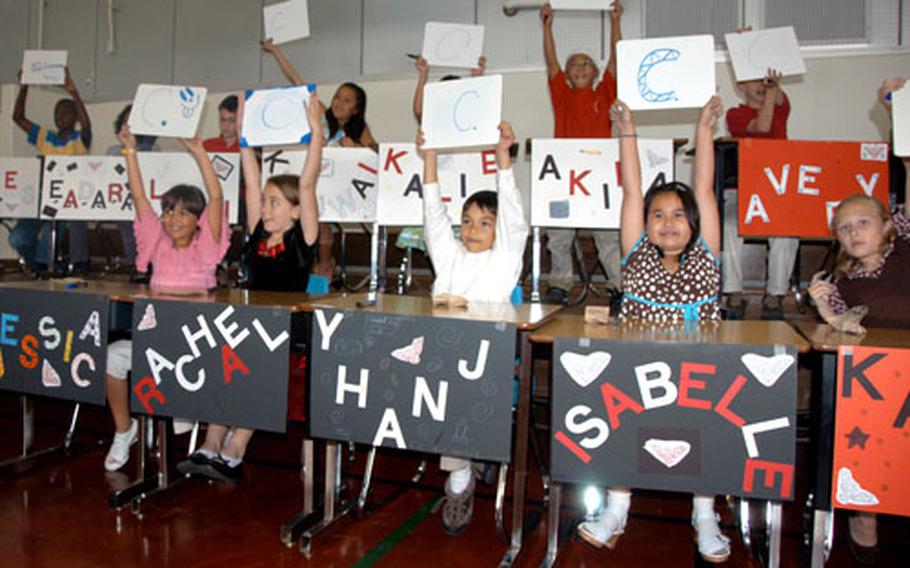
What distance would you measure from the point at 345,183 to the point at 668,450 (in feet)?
8.74

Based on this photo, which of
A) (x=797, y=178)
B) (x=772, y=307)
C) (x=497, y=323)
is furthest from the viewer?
(x=772, y=307)

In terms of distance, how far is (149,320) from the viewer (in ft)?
7.01

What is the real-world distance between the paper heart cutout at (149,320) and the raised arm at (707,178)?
1.82 metres

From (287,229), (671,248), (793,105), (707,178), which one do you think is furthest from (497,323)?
(793,105)

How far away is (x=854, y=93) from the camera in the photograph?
15.5 ft

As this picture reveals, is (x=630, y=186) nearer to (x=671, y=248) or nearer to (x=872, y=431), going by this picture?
(x=671, y=248)

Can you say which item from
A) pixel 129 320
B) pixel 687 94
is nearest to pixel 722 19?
pixel 687 94

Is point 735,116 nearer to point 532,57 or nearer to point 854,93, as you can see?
point 854,93

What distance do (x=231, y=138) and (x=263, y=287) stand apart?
86.6 inches

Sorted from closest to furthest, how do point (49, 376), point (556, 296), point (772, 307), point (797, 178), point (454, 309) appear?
point (454, 309)
point (49, 376)
point (797, 178)
point (772, 307)
point (556, 296)

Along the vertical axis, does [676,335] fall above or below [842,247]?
below

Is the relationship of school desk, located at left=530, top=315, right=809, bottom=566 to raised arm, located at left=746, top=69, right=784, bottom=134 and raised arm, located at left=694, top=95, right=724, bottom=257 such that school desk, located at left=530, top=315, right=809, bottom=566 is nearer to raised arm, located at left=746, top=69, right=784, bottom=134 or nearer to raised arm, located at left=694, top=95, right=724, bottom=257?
raised arm, located at left=694, top=95, right=724, bottom=257

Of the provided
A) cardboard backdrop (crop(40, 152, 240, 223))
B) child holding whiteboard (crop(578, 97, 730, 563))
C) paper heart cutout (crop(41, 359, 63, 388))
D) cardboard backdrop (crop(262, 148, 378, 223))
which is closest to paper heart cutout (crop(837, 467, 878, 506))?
child holding whiteboard (crop(578, 97, 730, 563))

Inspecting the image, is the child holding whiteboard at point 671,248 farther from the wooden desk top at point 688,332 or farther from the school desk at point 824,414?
the school desk at point 824,414
